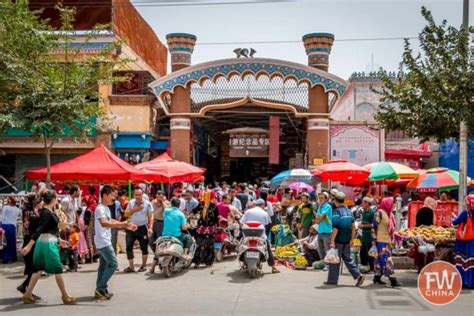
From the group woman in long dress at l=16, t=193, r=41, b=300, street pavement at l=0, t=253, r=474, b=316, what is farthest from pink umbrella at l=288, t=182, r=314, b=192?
woman in long dress at l=16, t=193, r=41, b=300

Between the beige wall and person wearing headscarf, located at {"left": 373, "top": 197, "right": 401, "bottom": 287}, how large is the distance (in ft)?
51.5

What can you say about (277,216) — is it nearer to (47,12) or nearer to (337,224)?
(337,224)

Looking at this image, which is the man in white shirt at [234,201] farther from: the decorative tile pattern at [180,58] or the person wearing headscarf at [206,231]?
the decorative tile pattern at [180,58]

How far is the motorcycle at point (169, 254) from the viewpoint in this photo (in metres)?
11.8

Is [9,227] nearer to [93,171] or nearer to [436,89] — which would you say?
[93,171]

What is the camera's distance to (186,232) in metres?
12.8

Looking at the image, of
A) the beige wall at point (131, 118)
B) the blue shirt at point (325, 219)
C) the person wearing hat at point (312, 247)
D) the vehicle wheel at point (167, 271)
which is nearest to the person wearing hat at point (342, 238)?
the blue shirt at point (325, 219)

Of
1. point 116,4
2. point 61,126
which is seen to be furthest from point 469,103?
point 116,4

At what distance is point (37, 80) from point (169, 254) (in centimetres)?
601

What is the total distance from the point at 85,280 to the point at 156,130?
15625mm

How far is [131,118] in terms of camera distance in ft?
83.3

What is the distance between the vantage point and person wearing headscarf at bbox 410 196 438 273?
40.3 feet

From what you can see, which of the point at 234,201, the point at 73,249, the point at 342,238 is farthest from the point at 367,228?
the point at 73,249

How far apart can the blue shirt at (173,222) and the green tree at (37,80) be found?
13.8ft
